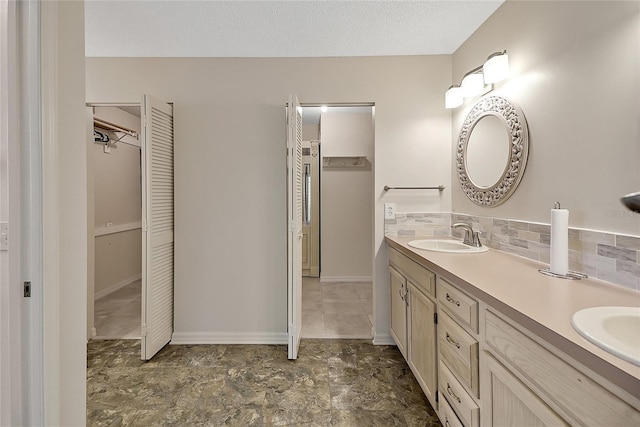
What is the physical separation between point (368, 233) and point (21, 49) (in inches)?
154

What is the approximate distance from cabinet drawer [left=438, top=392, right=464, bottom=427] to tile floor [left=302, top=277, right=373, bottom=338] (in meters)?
1.14

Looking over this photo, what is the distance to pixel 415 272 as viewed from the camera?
6.00 ft

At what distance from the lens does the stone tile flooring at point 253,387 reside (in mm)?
→ 1679

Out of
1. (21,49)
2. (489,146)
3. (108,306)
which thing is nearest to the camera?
(21,49)

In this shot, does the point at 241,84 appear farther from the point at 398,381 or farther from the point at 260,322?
the point at 398,381

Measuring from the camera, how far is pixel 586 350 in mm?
676

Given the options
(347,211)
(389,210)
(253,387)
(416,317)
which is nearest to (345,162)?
(347,211)

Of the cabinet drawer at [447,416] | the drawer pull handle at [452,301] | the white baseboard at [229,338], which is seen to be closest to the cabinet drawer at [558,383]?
the drawer pull handle at [452,301]

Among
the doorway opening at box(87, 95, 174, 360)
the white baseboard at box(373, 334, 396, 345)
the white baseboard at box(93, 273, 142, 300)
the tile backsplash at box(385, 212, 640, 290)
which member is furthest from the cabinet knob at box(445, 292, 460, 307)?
the white baseboard at box(93, 273, 142, 300)

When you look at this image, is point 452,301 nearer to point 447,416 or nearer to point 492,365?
point 492,365

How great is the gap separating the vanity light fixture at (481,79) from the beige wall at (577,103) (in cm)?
7

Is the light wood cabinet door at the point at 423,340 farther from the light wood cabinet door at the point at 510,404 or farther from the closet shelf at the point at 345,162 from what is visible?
the closet shelf at the point at 345,162

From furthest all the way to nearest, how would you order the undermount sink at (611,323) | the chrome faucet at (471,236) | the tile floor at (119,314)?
the tile floor at (119,314), the chrome faucet at (471,236), the undermount sink at (611,323)

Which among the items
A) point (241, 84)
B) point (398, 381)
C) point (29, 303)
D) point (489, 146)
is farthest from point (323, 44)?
point (398, 381)
